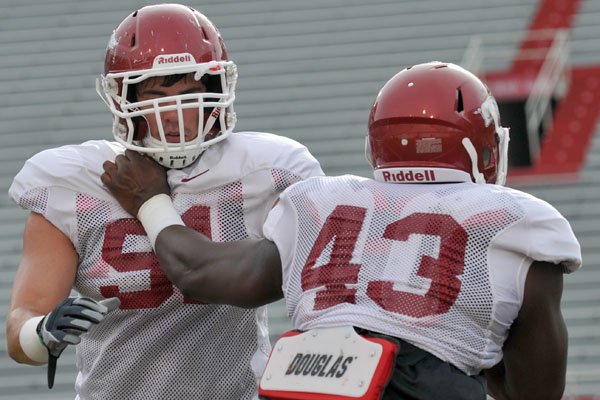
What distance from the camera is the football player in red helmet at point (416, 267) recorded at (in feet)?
7.79

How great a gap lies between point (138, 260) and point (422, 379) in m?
0.86

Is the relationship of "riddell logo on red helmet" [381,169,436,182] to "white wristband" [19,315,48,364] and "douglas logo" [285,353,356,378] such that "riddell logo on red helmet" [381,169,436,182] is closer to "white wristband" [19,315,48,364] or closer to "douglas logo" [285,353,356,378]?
"douglas logo" [285,353,356,378]

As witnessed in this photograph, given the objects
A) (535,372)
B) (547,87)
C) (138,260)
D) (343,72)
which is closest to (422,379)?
(535,372)

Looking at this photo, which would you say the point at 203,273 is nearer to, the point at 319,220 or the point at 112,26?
the point at 319,220

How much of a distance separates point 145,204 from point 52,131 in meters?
7.36

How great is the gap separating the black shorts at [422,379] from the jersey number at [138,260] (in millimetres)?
678

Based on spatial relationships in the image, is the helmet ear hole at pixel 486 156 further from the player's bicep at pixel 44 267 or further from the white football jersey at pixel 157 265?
the player's bicep at pixel 44 267

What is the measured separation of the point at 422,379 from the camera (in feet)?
7.70

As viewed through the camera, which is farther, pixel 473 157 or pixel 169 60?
pixel 169 60

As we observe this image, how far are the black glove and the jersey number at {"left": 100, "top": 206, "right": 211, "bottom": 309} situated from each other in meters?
0.28

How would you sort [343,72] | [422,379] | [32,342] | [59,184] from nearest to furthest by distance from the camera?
1. [422,379]
2. [32,342]
3. [59,184]
4. [343,72]

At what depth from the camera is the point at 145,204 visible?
288 cm

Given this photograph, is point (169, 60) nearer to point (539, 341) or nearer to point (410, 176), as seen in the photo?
point (410, 176)

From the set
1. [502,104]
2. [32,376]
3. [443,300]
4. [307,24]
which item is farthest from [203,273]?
[307,24]
